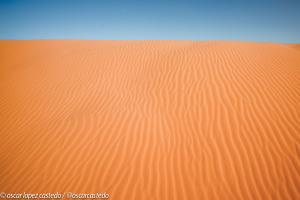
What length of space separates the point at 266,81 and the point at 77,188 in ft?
20.8

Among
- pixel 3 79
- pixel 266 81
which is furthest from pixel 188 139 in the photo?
pixel 3 79

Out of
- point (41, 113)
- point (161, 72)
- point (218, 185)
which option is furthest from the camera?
point (161, 72)

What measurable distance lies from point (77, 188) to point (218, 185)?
2528 millimetres

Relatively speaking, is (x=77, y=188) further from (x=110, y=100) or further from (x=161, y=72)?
(x=161, y=72)

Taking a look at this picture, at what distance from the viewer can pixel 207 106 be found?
5578mm

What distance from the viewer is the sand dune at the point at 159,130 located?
3.57 meters

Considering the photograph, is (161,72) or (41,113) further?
(161,72)

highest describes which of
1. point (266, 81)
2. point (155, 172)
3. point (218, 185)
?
point (266, 81)

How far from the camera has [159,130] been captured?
4887mm

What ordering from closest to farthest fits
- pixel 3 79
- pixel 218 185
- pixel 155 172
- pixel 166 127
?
pixel 218 185 < pixel 155 172 < pixel 166 127 < pixel 3 79

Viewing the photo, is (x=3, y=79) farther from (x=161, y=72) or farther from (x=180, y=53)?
(x=180, y=53)

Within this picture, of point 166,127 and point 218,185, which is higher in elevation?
point 166,127

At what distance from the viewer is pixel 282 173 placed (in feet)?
11.6

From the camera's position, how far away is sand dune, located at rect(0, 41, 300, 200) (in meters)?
3.57
